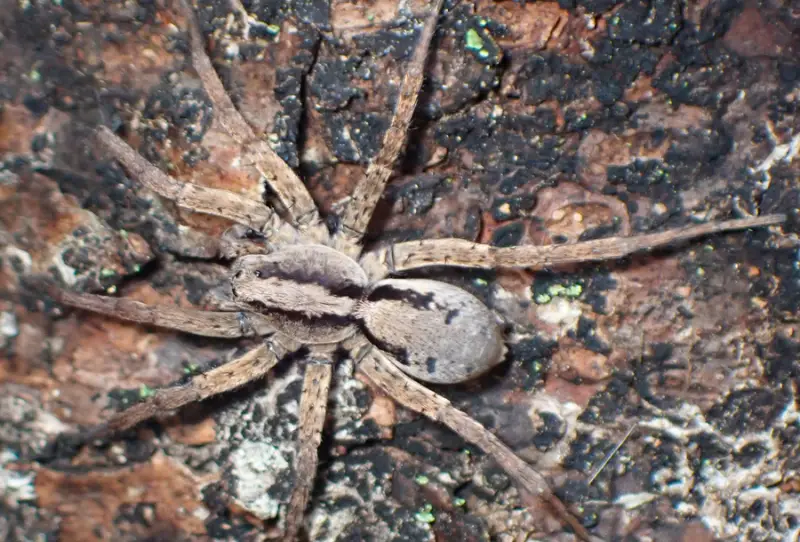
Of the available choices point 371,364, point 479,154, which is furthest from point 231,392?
point 479,154

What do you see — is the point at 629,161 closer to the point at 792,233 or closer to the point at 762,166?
the point at 762,166

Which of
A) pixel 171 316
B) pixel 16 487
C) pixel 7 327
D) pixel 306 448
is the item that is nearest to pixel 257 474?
pixel 306 448

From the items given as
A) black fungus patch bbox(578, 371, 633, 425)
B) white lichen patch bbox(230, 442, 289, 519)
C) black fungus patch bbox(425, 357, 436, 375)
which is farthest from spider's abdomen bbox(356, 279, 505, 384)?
white lichen patch bbox(230, 442, 289, 519)

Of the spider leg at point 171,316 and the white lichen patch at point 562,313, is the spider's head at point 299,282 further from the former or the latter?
the white lichen patch at point 562,313

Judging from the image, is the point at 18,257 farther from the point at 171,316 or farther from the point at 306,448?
the point at 306,448

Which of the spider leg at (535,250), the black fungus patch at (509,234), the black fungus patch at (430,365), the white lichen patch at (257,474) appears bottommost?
the white lichen patch at (257,474)

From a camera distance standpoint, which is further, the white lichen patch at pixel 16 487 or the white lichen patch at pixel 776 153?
the white lichen patch at pixel 16 487

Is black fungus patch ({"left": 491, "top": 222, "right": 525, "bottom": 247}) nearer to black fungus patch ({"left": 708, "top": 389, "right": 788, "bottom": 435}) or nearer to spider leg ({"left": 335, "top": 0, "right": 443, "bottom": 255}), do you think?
spider leg ({"left": 335, "top": 0, "right": 443, "bottom": 255})

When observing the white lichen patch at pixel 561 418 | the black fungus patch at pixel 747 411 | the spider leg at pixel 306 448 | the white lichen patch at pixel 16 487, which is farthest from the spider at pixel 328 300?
the black fungus patch at pixel 747 411
